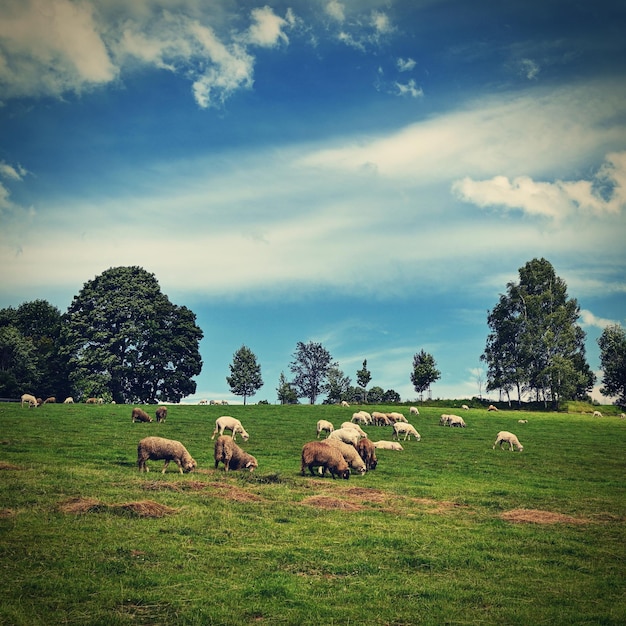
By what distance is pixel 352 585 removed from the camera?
13000 millimetres

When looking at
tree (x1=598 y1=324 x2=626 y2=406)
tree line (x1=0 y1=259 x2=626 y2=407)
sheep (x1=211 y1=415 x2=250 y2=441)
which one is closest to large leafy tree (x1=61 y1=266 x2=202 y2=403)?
tree line (x1=0 y1=259 x2=626 y2=407)

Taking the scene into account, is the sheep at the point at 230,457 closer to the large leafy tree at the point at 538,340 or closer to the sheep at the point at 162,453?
the sheep at the point at 162,453

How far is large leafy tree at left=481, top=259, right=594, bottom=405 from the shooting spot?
333 ft

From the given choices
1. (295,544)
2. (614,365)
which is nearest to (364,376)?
(614,365)

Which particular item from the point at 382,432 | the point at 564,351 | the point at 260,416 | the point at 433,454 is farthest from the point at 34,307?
the point at 564,351

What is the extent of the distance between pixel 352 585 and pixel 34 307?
110 m

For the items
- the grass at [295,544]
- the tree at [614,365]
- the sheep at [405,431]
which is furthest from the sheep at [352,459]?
the tree at [614,365]

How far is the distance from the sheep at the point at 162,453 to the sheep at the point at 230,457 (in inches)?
64.0

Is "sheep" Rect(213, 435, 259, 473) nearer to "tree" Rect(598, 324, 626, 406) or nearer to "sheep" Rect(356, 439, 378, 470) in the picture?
"sheep" Rect(356, 439, 378, 470)

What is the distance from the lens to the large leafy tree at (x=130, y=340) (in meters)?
84.6

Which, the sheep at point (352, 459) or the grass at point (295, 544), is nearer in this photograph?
the grass at point (295, 544)

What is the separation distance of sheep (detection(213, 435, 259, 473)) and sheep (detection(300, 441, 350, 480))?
8.29 ft

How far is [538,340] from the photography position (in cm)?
10525

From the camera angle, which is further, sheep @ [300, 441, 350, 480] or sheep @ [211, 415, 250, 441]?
sheep @ [211, 415, 250, 441]
